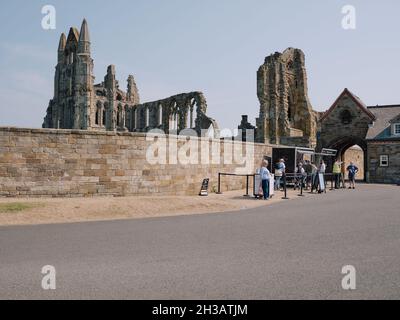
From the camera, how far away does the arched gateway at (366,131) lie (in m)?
29.4

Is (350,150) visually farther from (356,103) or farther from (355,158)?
(356,103)

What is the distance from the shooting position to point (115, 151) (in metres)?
15.4

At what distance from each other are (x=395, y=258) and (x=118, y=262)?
433 cm

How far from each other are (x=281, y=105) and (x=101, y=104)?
3300 cm

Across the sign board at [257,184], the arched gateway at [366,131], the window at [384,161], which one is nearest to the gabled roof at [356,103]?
Answer: the arched gateway at [366,131]

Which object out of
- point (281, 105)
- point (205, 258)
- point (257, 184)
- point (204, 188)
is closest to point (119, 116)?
point (281, 105)

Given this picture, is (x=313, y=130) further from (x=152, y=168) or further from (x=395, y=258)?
(x=395, y=258)

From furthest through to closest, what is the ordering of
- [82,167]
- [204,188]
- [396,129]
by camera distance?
[396,129] → [204,188] → [82,167]

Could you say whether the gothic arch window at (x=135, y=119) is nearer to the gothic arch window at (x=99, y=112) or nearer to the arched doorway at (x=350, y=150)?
the gothic arch window at (x=99, y=112)

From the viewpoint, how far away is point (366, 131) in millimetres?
32125

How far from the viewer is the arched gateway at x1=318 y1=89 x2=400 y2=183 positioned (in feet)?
96.5

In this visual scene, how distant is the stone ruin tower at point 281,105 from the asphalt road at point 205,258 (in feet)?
93.8
